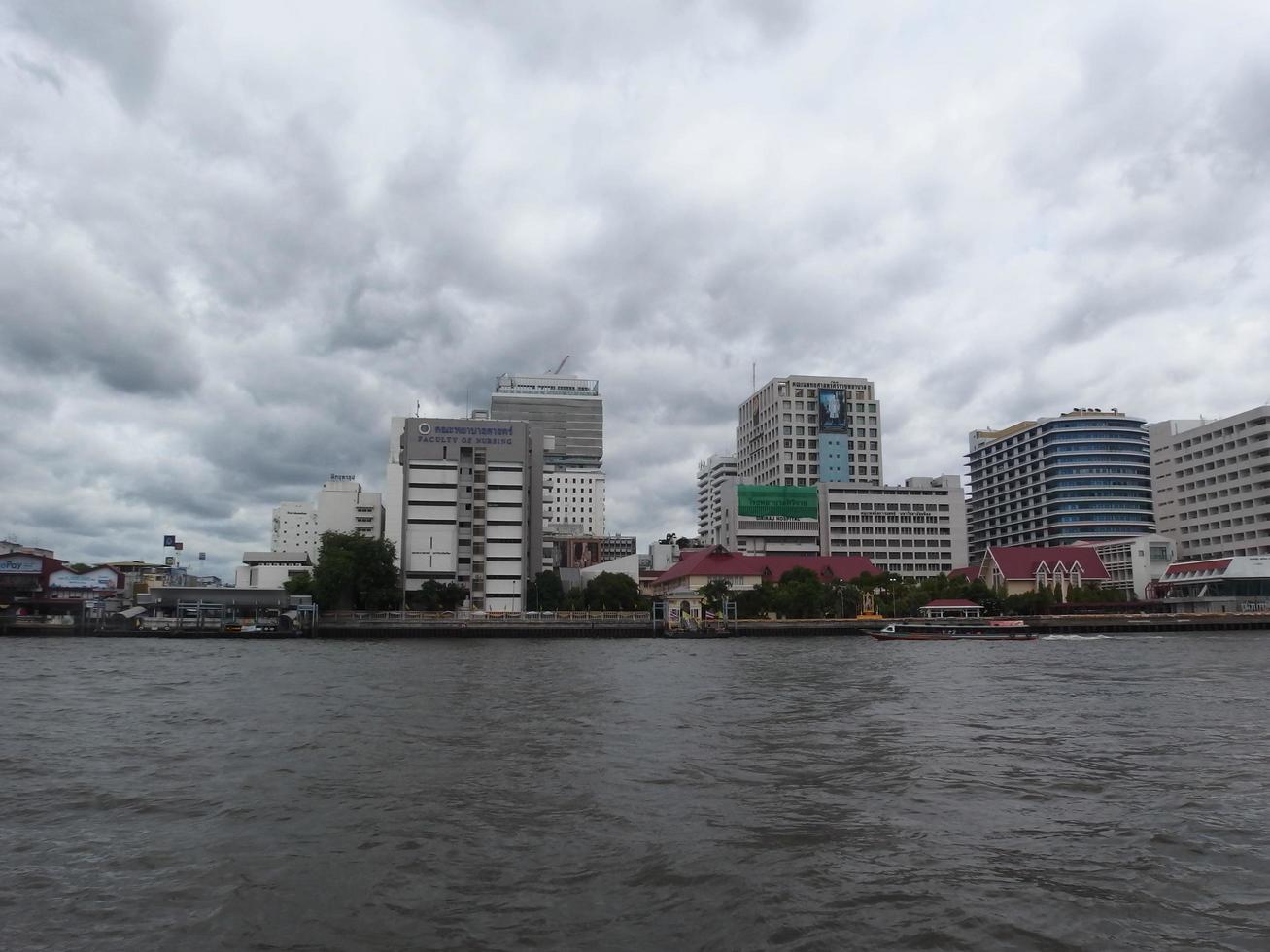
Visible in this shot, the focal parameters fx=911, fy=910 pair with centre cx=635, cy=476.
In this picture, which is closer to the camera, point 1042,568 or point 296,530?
point 1042,568

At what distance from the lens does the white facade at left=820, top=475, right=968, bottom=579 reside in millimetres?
134000

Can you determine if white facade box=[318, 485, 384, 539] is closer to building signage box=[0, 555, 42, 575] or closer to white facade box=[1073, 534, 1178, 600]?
building signage box=[0, 555, 42, 575]

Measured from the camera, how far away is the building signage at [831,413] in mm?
150250

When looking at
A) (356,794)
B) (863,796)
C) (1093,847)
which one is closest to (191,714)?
(356,794)

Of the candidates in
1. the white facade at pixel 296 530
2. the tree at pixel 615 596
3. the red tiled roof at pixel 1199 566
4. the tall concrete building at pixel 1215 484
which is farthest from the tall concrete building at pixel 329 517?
the tall concrete building at pixel 1215 484

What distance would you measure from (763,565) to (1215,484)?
202ft

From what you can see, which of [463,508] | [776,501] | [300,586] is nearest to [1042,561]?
[776,501]

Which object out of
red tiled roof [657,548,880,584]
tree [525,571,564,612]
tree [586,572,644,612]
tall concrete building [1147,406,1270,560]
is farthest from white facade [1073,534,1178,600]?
tree [525,571,564,612]

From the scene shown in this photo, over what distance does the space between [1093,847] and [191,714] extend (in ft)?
72.5

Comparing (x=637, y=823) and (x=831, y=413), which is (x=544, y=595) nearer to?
(x=831, y=413)

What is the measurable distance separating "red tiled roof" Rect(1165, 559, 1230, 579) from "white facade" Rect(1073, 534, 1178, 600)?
2.87 meters

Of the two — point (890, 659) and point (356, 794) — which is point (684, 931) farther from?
point (890, 659)

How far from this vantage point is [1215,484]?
389 feet

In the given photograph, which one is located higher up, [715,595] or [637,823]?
[715,595]
